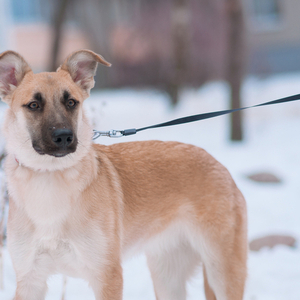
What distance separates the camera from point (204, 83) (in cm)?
1587

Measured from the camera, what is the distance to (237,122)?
988 cm

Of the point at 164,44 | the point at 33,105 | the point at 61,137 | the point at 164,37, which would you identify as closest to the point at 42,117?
the point at 33,105

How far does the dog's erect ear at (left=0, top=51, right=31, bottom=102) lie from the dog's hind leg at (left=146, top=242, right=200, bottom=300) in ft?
5.56

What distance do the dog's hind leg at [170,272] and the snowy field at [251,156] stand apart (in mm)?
116

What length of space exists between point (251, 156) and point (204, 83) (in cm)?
772

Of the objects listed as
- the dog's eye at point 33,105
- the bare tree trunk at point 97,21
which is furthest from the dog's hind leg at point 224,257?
the bare tree trunk at point 97,21

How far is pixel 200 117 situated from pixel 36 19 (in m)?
21.3

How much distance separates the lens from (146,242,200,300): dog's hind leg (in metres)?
3.29

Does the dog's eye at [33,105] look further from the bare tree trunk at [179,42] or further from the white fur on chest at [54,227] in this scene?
the bare tree trunk at [179,42]

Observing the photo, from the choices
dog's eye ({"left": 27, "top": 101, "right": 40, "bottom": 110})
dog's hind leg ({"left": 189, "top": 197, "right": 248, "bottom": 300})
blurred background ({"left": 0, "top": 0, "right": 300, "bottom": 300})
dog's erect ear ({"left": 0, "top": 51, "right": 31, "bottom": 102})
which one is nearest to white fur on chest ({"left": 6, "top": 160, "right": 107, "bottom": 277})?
dog's eye ({"left": 27, "top": 101, "right": 40, "bottom": 110})

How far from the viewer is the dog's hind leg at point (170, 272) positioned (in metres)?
3.29

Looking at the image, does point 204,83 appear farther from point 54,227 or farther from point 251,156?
point 54,227

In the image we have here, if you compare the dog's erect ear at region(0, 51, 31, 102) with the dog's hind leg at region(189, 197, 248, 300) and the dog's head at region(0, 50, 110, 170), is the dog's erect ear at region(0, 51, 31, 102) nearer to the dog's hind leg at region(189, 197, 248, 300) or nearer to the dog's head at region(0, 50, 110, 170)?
the dog's head at region(0, 50, 110, 170)

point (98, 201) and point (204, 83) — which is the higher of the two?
point (98, 201)
